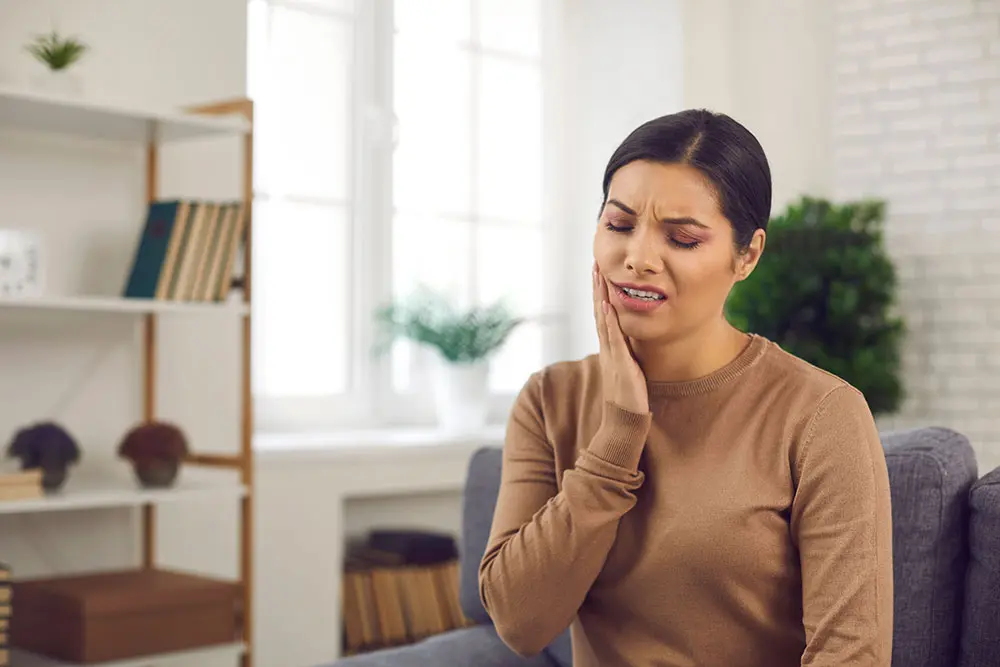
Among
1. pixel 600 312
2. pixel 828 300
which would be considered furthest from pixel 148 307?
pixel 828 300

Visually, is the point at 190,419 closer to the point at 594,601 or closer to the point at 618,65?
the point at 594,601

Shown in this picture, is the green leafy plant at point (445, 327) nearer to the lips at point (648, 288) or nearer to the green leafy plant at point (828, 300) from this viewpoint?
the green leafy plant at point (828, 300)

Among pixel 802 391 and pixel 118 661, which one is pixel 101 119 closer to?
pixel 118 661

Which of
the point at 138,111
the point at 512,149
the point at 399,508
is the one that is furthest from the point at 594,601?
the point at 512,149

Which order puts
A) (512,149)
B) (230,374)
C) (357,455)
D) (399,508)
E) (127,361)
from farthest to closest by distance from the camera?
(512,149)
(399,508)
(357,455)
(230,374)
(127,361)

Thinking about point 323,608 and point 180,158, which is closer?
point 180,158

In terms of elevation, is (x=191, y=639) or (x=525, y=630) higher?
(x=525, y=630)

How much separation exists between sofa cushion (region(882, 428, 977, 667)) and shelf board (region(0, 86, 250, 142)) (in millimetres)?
1661

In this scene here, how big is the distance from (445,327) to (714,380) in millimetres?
2289

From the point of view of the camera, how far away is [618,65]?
4.49 m

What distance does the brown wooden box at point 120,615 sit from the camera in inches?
92.4

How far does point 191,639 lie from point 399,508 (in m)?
1.33

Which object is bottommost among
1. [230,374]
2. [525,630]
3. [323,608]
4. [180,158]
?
[323,608]

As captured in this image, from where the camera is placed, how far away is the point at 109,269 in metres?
2.86
